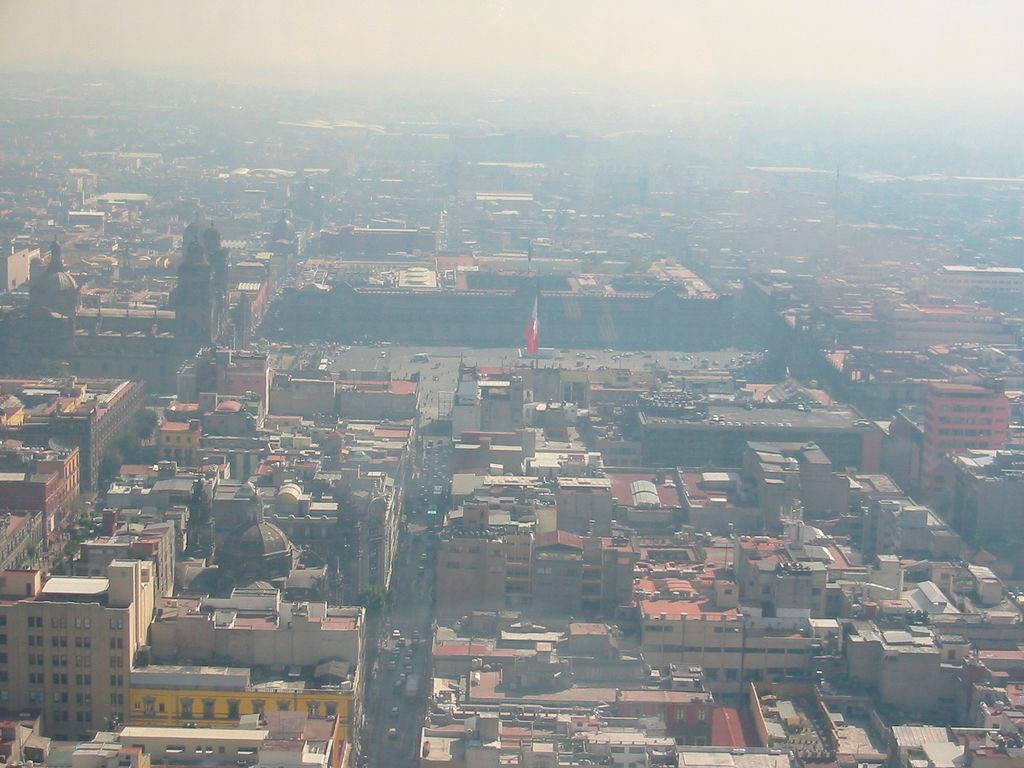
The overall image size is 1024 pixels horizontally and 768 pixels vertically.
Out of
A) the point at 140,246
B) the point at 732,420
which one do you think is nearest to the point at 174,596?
the point at 732,420

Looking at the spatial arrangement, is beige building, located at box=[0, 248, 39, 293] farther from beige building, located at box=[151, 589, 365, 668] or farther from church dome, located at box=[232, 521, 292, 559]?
beige building, located at box=[151, 589, 365, 668]

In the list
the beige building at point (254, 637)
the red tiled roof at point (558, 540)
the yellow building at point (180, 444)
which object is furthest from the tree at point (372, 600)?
the yellow building at point (180, 444)

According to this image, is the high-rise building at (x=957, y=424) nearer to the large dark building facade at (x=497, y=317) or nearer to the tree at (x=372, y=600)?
the tree at (x=372, y=600)

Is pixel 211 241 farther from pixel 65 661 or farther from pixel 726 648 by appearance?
pixel 65 661

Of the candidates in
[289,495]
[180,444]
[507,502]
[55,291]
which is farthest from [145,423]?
[507,502]

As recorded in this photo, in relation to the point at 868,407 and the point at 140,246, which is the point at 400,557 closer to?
the point at 868,407
